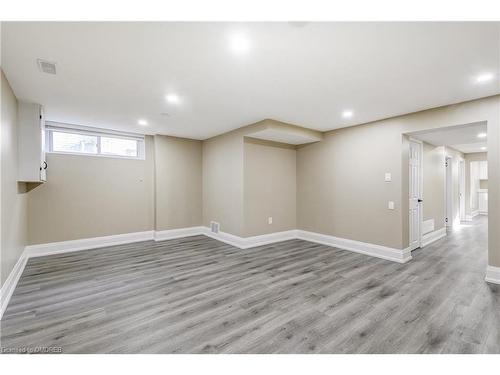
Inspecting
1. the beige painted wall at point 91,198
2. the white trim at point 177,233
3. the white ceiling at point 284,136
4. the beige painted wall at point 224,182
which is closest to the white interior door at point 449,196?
the white ceiling at point 284,136

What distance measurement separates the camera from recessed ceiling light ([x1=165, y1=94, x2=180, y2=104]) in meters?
3.11

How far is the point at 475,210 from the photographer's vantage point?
29.6 ft

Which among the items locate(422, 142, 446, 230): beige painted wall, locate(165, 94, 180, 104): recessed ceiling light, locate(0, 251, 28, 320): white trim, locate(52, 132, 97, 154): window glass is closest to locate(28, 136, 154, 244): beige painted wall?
locate(52, 132, 97, 154): window glass

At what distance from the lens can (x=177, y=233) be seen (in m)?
5.68

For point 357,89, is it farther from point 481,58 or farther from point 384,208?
point 384,208

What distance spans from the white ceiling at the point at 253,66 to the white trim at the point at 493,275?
2.26 m

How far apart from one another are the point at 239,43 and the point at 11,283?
12.3ft

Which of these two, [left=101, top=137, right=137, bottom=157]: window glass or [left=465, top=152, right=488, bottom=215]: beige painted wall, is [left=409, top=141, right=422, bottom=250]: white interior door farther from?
[left=101, top=137, right=137, bottom=157]: window glass

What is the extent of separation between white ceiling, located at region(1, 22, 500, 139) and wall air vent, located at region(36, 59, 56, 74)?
50 mm

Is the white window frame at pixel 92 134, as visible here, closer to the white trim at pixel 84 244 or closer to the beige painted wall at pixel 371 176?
the white trim at pixel 84 244

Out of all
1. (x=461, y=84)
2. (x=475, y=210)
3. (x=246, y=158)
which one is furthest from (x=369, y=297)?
(x=475, y=210)

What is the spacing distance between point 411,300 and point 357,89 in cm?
251

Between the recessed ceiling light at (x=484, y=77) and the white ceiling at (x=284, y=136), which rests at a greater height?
the recessed ceiling light at (x=484, y=77)

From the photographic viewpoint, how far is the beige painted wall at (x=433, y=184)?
16.8ft
